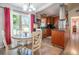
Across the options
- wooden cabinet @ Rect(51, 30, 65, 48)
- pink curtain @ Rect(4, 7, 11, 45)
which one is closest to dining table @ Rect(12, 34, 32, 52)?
pink curtain @ Rect(4, 7, 11, 45)

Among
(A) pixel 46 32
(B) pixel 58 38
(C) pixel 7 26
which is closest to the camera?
(C) pixel 7 26

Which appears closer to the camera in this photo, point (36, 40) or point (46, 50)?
point (46, 50)

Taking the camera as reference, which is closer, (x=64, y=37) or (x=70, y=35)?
(x=70, y=35)

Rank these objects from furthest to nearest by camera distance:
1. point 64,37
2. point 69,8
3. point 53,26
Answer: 1. point 64,37
2. point 53,26
3. point 69,8

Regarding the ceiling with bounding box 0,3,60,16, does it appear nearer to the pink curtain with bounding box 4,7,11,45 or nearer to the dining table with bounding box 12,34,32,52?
the pink curtain with bounding box 4,7,11,45

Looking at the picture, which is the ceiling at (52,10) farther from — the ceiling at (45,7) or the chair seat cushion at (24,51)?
the chair seat cushion at (24,51)

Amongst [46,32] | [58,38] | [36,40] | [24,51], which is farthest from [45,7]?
[24,51]

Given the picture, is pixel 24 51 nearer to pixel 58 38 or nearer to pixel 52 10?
pixel 58 38
